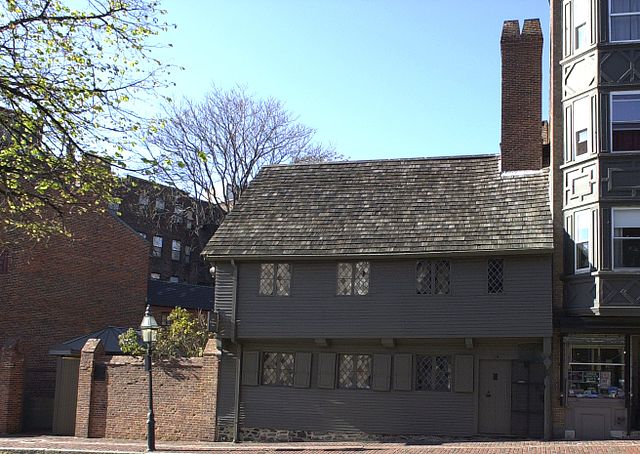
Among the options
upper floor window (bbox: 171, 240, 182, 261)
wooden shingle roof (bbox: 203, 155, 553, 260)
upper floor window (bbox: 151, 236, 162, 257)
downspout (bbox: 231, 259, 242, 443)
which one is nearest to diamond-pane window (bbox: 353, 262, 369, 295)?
wooden shingle roof (bbox: 203, 155, 553, 260)

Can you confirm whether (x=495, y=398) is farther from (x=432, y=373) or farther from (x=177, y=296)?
(x=177, y=296)

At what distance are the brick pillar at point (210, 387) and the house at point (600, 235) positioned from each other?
8.93 metres

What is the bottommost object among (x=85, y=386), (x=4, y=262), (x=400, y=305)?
(x=85, y=386)

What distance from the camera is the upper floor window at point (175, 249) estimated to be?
59028mm

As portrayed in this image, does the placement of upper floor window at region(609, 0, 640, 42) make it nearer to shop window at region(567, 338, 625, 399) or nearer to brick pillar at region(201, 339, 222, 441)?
shop window at region(567, 338, 625, 399)

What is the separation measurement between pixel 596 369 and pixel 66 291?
64.7 ft

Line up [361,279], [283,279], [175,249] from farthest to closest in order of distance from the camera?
[175,249] < [283,279] < [361,279]

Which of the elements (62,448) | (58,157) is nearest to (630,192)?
(58,157)

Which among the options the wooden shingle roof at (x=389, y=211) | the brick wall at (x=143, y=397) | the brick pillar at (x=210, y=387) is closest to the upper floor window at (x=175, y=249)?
the brick wall at (x=143, y=397)

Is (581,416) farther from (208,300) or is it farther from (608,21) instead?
(208,300)

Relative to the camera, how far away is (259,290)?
23703 millimetres

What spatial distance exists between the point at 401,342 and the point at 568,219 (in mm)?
5242

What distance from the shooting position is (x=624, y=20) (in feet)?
68.7

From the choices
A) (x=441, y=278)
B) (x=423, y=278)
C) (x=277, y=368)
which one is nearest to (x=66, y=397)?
(x=277, y=368)
